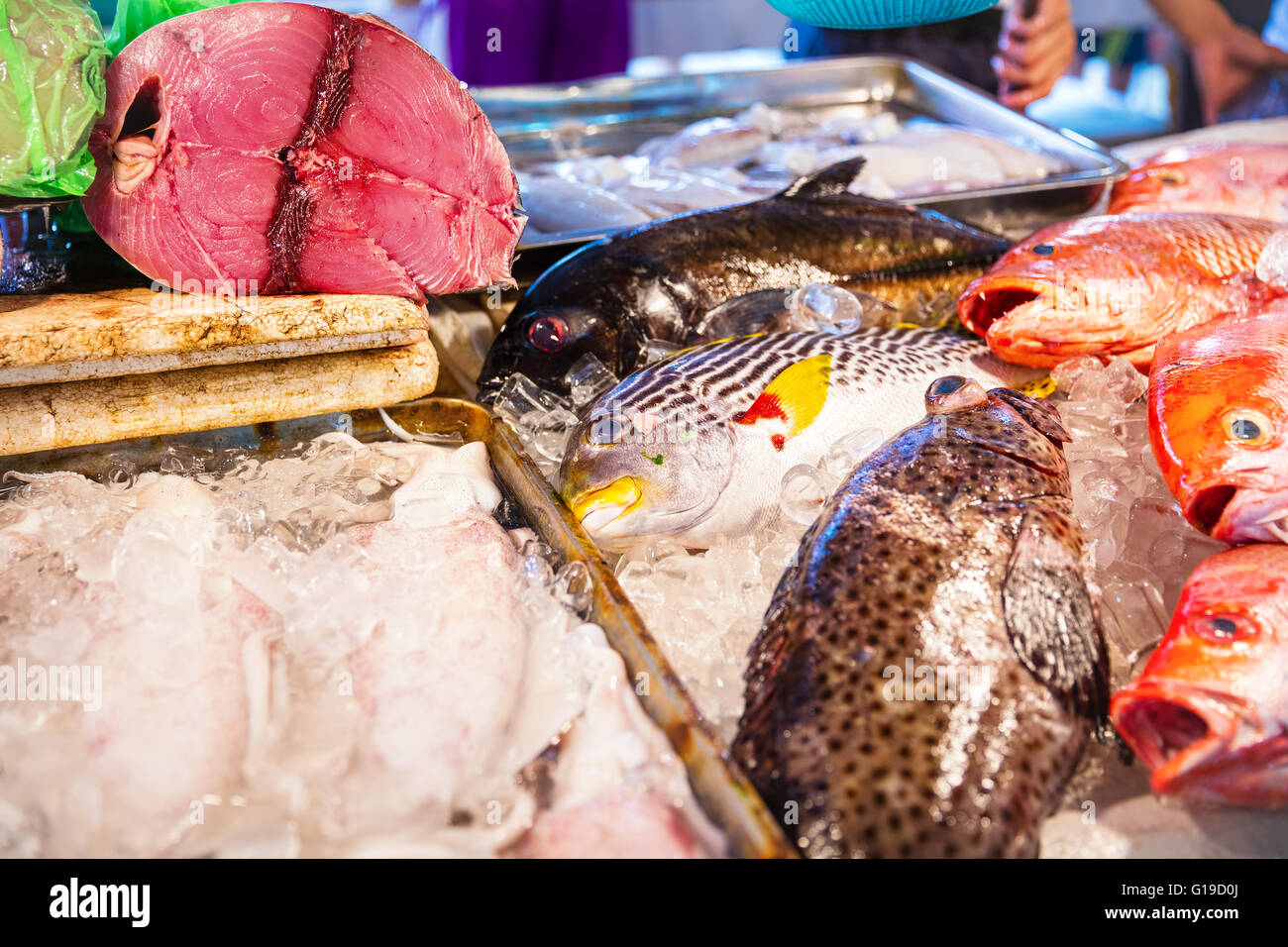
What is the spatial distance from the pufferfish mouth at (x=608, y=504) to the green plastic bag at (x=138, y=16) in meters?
1.25

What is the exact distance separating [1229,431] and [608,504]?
1.01 metres

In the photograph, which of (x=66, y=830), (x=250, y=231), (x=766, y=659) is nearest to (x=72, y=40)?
(x=250, y=231)

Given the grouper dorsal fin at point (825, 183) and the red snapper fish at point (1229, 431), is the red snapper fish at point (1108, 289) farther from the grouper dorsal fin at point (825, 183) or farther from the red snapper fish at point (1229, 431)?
the grouper dorsal fin at point (825, 183)

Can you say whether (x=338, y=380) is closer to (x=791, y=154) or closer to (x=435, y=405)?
(x=435, y=405)

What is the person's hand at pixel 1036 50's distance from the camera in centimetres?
431

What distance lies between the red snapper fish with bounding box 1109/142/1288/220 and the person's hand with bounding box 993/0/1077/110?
5.22 feet

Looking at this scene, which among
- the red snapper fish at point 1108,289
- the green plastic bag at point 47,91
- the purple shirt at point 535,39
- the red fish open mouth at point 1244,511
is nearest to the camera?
the red fish open mouth at point 1244,511

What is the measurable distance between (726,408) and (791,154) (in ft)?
6.57

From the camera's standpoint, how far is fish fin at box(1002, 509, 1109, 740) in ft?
4.20

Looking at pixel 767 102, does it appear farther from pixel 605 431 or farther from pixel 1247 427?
pixel 1247 427

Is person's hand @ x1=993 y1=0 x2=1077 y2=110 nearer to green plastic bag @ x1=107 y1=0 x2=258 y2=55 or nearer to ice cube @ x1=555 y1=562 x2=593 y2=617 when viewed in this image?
green plastic bag @ x1=107 y1=0 x2=258 y2=55

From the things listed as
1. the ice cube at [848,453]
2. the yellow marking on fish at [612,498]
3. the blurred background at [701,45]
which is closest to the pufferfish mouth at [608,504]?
the yellow marking on fish at [612,498]

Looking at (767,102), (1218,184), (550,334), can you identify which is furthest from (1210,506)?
(767,102)
